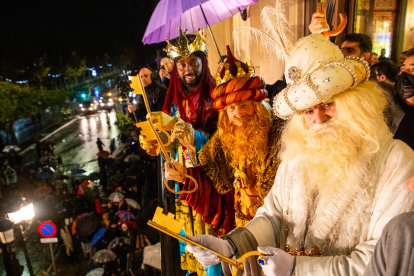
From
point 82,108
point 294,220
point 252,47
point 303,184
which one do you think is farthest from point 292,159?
point 82,108

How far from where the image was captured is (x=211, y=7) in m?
2.89

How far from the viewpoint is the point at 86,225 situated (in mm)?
5812

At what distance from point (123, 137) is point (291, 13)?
43.3ft

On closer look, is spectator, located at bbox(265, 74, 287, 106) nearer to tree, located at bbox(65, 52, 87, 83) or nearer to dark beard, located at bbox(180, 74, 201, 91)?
dark beard, located at bbox(180, 74, 201, 91)

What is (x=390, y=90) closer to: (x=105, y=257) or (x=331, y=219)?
(x=331, y=219)

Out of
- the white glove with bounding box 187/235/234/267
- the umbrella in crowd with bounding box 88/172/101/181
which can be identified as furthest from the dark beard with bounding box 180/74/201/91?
the umbrella in crowd with bounding box 88/172/101/181

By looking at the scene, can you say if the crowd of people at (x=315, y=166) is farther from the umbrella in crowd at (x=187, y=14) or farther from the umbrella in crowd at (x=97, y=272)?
the umbrella in crowd at (x=97, y=272)

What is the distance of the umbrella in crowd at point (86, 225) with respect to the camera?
5.77 metres

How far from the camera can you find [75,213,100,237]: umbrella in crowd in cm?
577

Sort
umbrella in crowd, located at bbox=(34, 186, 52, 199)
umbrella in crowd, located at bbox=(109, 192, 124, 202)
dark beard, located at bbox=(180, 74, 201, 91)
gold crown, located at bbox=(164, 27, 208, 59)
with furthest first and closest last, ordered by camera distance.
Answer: umbrella in crowd, located at bbox=(34, 186, 52, 199)
umbrella in crowd, located at bbox=(109, 192, 124, 202)
dark beard, located at bbox=(180, 74, 201, 91)
gold crown, located at bbox=(164, 27, 208, 59)

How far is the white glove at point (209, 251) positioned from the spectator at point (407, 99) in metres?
1.47

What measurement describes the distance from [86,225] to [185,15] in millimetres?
4982

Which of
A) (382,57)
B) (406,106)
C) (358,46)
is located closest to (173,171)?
(406,106)

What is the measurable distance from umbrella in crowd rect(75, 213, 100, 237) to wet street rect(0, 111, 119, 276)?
3.41 feet
